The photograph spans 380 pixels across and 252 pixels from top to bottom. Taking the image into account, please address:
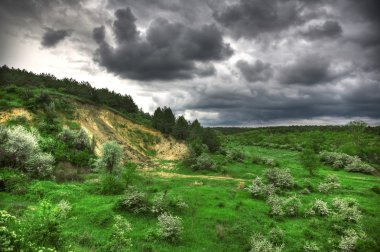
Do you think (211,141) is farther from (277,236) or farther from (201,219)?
(277,236)

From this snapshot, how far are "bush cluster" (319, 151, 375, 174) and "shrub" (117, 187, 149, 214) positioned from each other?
6349cm

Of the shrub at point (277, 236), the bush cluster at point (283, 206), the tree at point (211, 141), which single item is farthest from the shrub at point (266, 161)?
the shrub at point (277, 236)

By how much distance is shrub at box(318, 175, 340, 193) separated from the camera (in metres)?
51.3

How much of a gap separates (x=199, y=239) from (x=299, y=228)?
13.2 meters

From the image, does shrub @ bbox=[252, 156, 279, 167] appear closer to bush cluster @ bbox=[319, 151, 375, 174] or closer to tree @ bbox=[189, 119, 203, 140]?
bush cluster @ bbox=[319, 151, 375, 174]

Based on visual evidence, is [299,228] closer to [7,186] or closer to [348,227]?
[348,227]

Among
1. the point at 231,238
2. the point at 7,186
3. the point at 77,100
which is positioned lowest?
the point at 231,238

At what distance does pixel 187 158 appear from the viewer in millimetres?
72375

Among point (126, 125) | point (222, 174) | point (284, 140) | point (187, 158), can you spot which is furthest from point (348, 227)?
point (284, 140)

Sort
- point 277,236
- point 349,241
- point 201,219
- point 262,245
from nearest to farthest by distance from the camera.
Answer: point 262,245 → point 349,241 → point 277,236 → point 201,219

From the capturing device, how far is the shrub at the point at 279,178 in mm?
52391

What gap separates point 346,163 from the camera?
8262 cm

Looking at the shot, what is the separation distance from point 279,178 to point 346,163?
4050cm

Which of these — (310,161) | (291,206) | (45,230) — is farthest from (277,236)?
(310,161)
